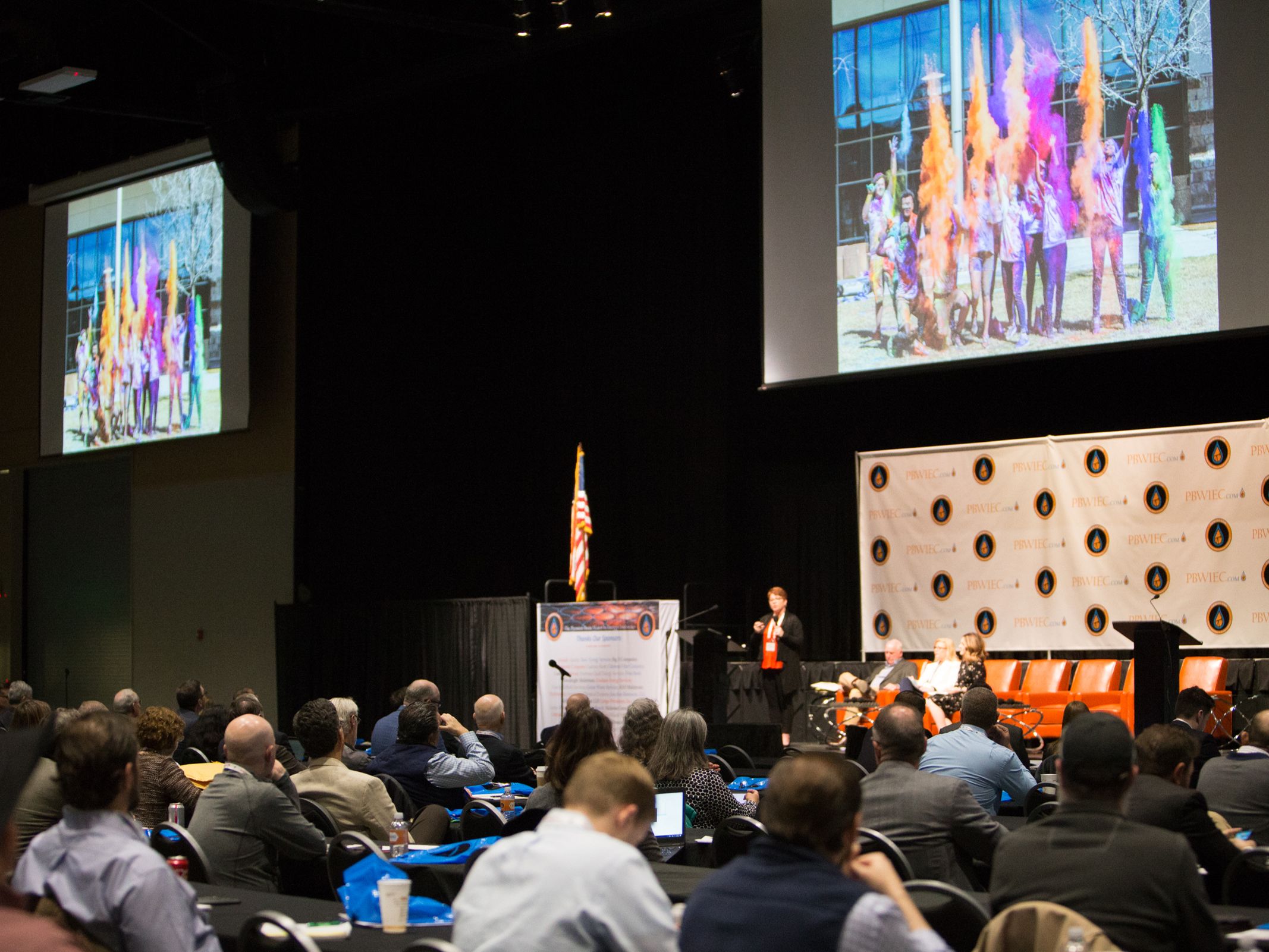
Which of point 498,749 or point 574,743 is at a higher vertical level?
point 574,743

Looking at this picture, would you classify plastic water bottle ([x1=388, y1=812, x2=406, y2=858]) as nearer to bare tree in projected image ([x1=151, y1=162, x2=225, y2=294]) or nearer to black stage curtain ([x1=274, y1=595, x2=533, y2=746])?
black stage curtain ([x1=274, y1=595, x2=533, y2=746])

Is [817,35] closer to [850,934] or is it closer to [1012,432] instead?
[1012,432]

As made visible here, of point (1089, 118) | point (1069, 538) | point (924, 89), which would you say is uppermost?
point (924, 89)

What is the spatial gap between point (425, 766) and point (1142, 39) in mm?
7050

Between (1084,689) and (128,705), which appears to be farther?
(1084,689)

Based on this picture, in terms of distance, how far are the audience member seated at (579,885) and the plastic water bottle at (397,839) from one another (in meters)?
2.02

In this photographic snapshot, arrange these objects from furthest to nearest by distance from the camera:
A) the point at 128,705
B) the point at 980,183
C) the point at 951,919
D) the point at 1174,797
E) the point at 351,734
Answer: the point at 980,183 < the point at 128,705 < the point at 351,734 < the point at 1174,797 < the point at 951,919

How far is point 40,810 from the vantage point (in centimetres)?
468

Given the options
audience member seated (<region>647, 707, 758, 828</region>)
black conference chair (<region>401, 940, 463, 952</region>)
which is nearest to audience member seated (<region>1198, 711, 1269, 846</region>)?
audience member seated (<region>647, 707, 758, 828</region>)

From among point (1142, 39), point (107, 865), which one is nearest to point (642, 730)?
point (107, 865)

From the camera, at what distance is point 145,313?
15492 millimetres

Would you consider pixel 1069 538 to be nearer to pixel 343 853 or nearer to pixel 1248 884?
pixel 1248 884

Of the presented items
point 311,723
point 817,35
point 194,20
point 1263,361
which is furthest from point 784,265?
point 311,723

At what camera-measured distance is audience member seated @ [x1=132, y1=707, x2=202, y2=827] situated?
16.9 ft
